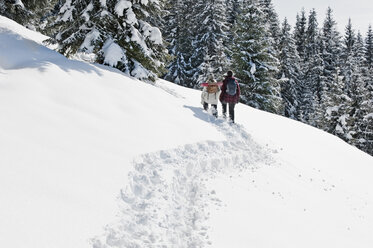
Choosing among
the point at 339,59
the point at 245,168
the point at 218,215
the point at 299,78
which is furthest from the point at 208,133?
the point at 339,59

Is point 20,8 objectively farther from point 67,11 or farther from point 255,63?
point 255,63

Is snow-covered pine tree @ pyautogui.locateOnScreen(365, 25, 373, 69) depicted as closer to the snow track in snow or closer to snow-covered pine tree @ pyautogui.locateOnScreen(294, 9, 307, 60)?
snow-covered pine tree @ pyautogui.locateOnScreen(294, 9, 307, 60)

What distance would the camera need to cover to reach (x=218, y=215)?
243 inches

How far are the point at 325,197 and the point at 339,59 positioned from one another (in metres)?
65.1

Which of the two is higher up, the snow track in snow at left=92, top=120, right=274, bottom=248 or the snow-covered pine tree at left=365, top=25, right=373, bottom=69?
the snow-covered pine tree at left=365, top=25, right=373, bottom=69

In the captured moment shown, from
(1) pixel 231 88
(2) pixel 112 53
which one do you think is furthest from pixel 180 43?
(1) pixel 231 88

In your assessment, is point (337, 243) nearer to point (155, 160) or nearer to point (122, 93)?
point (155, 160)

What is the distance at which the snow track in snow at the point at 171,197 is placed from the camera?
5062mm

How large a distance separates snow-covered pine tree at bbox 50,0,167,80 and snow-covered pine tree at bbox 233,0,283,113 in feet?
40.5

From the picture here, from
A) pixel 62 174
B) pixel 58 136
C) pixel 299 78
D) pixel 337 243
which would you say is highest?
pixel 299 78

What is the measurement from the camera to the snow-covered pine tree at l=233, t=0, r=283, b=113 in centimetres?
2381

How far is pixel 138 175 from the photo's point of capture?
6465 millimetres

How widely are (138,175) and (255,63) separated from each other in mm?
19829

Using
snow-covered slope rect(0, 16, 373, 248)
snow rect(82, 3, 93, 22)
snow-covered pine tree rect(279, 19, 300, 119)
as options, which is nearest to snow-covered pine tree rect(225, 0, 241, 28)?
snow-covered pine tree rect(279, 19, 300, 119)
